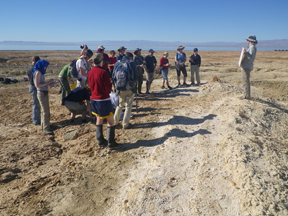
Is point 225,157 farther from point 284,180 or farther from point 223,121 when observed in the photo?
point 223,121

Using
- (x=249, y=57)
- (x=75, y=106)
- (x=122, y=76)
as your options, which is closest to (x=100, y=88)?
(x=122, y=76)

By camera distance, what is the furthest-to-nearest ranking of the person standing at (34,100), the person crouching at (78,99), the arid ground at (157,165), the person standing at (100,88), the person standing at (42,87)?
the person crouching at (78,99), the person standing at (34,100), the person standing at (42,87), the person standing at (100,88), the arid ground at (157,165)

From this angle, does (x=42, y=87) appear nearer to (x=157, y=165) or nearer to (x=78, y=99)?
(x=78, y=99)

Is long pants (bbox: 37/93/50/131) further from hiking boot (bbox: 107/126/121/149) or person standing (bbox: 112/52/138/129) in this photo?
hiking boot (bbox: 107/126/121/149)

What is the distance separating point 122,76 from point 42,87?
210cm

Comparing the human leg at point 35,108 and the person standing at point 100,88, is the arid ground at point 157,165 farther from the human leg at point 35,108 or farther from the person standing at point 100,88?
the person standing at point 100,88

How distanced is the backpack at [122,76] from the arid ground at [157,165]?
1229 mm

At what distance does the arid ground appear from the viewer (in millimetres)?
3275

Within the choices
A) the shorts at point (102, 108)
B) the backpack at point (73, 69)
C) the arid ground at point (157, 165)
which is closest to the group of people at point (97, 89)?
the shorts at point (102, 108)

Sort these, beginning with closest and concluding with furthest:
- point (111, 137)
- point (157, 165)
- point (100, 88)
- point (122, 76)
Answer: point (157, 165) < point (100, 88) < point (111, 137) < point (122, 76)

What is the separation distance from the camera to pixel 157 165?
165 inches

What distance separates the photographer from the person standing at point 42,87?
548 cm

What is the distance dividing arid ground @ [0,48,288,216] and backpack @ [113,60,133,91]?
1.23 metres

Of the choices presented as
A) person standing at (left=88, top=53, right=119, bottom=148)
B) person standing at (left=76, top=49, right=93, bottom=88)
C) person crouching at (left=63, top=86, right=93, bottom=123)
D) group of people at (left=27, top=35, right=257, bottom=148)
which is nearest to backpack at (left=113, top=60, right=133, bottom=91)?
group of people at (left=27, top=35, right=257, bottom=148)
